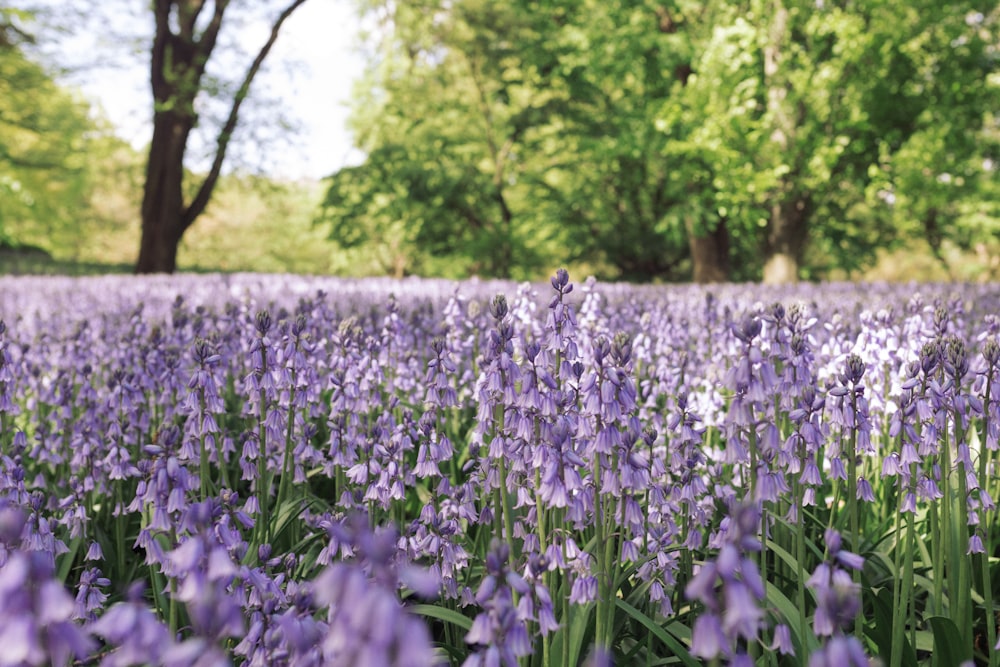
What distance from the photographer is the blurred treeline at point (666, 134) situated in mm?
17203

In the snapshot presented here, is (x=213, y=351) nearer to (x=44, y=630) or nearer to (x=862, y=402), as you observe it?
(x=44, y=630)

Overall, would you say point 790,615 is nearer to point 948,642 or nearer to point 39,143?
point 948,642

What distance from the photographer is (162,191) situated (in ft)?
65.3

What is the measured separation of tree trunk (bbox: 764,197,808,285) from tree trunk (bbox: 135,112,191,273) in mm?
16748

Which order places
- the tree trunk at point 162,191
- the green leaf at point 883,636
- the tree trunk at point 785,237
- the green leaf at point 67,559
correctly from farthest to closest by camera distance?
the tree trunk at point 162,191
the tree trunk at point 785,237
the green leaf at point 67,559
the green leaf at point 883,636

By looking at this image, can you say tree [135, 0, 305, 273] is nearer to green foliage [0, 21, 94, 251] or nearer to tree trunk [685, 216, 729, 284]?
green foliage [0, 21, 94, 251]

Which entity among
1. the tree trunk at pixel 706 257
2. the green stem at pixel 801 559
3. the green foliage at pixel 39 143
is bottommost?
the green stem at pixel 801 559

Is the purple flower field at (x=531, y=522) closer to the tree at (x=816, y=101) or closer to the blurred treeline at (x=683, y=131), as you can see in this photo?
the tree at (x=816, y=101)

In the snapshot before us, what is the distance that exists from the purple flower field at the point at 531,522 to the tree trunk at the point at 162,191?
16372mm

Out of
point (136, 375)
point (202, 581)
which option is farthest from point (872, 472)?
point (136, 375)

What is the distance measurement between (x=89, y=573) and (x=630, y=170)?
26990 mm

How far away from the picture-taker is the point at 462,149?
87.0 feet

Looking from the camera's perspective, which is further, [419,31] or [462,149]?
[462,149]

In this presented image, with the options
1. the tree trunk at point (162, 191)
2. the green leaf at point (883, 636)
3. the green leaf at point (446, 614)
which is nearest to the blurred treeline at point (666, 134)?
the tree trunk at point (162, 191)
